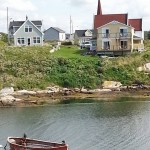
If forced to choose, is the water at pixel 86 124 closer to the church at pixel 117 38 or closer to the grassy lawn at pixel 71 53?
the grassy lawn at pixel 71 53

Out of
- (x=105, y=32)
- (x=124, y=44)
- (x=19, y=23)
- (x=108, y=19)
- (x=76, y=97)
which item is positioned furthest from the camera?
(x=19, y=23)

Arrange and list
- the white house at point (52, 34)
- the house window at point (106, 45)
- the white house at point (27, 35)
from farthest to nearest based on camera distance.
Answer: the white house at point (52, 34) < the white house at point (27, 35) < the house window at point (106, 45)

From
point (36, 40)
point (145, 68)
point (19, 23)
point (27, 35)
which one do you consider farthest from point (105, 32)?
point (19, 23)

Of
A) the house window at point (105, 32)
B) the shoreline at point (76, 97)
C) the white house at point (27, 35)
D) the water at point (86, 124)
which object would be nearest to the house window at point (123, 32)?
the house window at point (105, 32)

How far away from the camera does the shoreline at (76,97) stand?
57500 mm

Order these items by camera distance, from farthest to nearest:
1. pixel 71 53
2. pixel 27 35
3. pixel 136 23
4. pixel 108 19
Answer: pixel 27 35
pixel 136 23
pixel 108 19
pixel 71 53

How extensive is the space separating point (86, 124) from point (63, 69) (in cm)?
2502

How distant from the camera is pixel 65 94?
62.8m

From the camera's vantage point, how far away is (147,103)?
186 feet

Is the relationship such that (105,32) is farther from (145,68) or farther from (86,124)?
(86,124)

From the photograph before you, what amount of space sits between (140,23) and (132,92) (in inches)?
953

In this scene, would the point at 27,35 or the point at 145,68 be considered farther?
the point at 27,35

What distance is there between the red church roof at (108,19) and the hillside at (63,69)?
30.1ft

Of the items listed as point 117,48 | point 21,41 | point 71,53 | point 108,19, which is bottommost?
point 71,53
